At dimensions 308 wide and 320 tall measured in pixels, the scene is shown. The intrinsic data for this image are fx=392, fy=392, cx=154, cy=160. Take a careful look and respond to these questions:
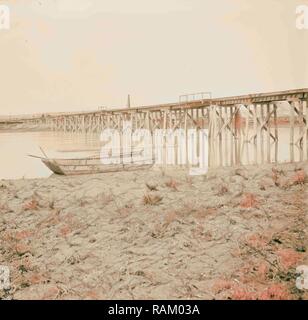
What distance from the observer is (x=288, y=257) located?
8.59 m

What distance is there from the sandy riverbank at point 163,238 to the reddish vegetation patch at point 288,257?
0.02 meters

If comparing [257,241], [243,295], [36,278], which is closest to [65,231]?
[36,278]

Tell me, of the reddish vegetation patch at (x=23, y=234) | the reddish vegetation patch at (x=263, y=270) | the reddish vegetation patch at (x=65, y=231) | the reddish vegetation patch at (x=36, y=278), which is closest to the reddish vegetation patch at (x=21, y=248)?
the reddish vegetation patch at (x=23, y=234)

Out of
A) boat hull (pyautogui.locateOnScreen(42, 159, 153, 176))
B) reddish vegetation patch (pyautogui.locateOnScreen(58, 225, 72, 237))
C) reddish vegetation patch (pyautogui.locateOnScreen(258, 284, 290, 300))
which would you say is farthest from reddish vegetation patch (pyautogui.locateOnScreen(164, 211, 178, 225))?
boat hull (pyautogui.locateOnScreen(42, 159, 153, 176))

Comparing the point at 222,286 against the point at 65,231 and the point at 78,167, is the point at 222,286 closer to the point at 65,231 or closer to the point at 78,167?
the point at 65,231

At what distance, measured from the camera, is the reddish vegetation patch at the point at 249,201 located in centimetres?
1102

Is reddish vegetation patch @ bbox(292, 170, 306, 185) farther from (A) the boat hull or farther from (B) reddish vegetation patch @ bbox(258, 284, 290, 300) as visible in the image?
(A) the boat hull

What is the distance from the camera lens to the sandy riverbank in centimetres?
828

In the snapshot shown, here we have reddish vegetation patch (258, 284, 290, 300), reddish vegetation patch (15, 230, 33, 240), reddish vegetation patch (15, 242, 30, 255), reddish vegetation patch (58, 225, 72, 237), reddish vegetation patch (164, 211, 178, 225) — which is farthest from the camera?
reddish vegetation patch (15, 230, 33, 240)

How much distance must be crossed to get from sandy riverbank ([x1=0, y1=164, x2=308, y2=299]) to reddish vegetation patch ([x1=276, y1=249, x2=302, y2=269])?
0.07 ft

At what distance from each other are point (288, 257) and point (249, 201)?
2.77 meters

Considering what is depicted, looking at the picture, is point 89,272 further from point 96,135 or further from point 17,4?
point 96,135

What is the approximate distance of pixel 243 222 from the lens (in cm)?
1016
